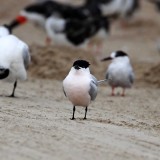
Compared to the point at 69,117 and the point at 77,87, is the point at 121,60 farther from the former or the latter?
the point at 77,87

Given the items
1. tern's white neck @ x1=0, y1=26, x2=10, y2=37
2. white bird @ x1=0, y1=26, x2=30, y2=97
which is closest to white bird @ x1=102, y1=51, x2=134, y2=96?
tern's white neck @ x1=0, y1=26, x2=10, y2=37

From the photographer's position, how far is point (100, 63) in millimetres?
14727

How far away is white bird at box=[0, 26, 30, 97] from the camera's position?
9673mm

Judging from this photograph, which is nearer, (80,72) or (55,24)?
(80,72)

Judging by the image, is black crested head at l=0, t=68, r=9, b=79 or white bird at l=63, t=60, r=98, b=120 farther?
black crested head at l=0, t=68, r=9, b=79

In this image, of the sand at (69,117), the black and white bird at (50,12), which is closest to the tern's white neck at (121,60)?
the sand at (69,117)

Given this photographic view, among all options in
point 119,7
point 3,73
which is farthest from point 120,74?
point 119,7

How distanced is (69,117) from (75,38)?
826 centimetres

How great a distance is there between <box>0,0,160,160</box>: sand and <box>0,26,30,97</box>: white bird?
303 millimetres

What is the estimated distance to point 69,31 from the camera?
1642cm

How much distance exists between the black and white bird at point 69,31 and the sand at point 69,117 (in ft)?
5.97

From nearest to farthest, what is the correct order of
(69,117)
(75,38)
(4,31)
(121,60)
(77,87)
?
(77,87), (69,117), (4,31), (121,60), (75,38)

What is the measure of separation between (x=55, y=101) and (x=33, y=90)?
4.02 ft

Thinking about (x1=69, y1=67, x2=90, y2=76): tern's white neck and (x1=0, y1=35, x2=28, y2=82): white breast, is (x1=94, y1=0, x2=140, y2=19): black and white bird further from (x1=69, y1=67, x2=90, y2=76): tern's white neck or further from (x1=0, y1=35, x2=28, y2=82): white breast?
(x1=69, y1=67, x2=90, y2=76): tern's white neck
